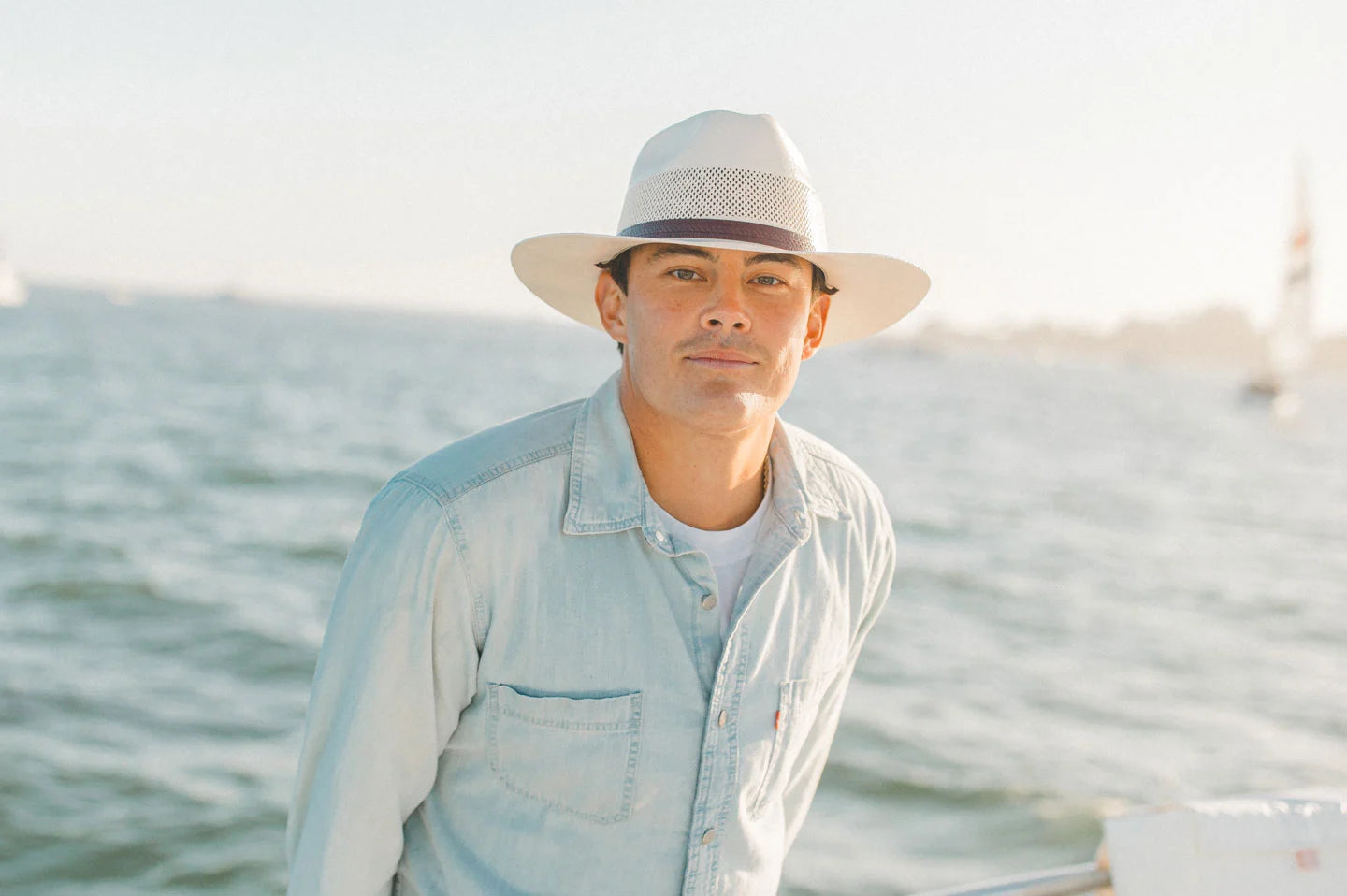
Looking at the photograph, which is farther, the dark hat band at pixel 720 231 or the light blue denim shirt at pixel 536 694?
the dark hat band at pixel 720 231

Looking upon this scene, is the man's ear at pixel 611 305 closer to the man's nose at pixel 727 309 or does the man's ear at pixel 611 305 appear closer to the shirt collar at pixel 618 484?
the shirt collar at pixel 618 484

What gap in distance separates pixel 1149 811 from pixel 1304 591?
54.9 ft

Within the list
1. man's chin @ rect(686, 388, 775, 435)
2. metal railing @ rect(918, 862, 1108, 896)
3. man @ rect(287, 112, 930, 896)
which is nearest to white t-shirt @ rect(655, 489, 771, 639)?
man @ rect(287, 112, 930, 896)

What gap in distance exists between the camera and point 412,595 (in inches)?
71.3

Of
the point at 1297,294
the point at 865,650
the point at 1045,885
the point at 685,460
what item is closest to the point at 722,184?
the point at 685,460

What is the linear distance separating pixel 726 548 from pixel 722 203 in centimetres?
63

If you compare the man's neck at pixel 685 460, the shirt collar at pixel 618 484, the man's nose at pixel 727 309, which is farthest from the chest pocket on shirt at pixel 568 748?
the man's nose at pixel 727 309

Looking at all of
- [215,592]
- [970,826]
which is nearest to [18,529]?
[215,592]

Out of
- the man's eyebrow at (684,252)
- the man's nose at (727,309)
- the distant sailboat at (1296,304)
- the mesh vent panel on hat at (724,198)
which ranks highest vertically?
the distant sailboat at (1296,304)

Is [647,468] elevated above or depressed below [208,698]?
above

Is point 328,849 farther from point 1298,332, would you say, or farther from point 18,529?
point 1298,332

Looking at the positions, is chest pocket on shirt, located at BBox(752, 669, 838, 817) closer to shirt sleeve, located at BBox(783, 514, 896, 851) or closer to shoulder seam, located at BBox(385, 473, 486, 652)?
shirt sleeve, located at BBox(783, 514, 896, 851)

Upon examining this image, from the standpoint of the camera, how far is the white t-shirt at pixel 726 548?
7.00ft

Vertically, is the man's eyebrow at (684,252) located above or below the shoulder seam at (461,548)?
above
